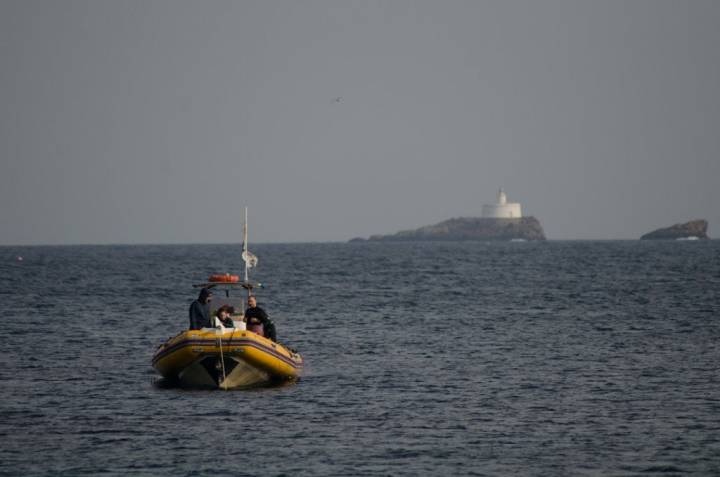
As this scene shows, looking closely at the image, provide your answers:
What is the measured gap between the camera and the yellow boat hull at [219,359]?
27172mm

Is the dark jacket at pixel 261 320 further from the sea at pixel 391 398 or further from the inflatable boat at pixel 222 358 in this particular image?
the sea at pixel 391 398

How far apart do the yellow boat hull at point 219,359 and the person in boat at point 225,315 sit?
0.96 m

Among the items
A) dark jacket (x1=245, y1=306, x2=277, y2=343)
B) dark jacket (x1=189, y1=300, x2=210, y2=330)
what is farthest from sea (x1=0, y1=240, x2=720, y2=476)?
dark jacket (x1=189, y1=300, x2=210, y2=330)

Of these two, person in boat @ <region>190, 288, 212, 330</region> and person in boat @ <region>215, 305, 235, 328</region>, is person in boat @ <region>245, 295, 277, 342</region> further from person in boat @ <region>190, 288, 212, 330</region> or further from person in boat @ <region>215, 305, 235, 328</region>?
person in boat @ <region>190, 288, 212, 330</region>

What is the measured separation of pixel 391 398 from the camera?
26156 mm

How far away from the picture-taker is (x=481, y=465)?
19.4m

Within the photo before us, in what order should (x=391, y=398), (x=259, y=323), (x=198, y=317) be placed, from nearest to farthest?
1. (x=391, y=398)
2. (x=198, y=317)
3. (x=259, y=323)

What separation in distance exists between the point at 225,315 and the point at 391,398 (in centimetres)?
498

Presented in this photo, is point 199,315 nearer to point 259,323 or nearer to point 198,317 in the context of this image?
point 198,317

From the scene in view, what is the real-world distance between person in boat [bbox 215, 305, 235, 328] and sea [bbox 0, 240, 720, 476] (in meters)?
1.77

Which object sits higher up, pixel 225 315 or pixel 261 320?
pixel 225 315

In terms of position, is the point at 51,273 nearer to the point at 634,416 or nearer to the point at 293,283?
the point at 293,283

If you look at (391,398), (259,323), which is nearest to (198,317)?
(259,323)

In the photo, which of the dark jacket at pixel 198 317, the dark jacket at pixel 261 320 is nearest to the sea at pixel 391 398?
the dark jacket at pixel 261 320
